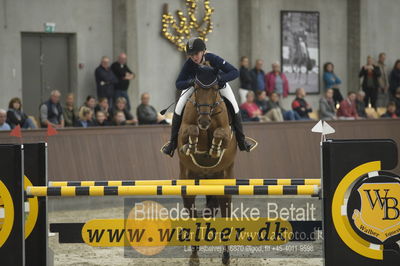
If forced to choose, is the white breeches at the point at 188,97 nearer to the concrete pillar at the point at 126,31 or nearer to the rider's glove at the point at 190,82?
the rider's glove at the point at 190,82

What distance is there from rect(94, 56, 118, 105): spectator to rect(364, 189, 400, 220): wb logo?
41.6ft

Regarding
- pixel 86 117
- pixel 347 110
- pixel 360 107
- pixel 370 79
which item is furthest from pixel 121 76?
pixel 370 79

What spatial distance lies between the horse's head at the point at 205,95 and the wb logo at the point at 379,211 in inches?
73.5

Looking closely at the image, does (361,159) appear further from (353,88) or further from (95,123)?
(353,88)

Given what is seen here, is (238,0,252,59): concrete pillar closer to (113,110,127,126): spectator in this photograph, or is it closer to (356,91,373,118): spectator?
(356,91,373,118): spectator

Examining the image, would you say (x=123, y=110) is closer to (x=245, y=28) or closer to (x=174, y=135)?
(x=245, y=28)

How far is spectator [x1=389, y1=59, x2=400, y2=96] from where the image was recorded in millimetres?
24391

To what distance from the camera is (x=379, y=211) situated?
23.6 feet

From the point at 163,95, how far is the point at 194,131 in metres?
13.2

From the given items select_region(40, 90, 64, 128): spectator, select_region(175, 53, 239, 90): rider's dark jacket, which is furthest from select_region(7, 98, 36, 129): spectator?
select_region(175, 53, 239, 90): rider's dark jacket

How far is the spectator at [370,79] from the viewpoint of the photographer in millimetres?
23986

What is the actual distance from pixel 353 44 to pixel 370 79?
168 cm

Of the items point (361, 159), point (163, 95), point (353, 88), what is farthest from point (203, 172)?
point (353, 88)

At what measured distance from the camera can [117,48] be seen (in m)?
20.2
